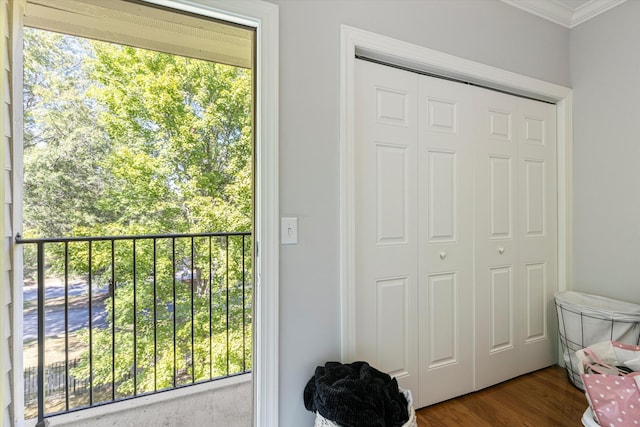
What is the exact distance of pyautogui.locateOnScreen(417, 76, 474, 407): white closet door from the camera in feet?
5.44

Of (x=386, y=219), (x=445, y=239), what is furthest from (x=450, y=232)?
(x=386, y=219)

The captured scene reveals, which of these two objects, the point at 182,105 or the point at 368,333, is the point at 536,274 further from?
the point at 182,105

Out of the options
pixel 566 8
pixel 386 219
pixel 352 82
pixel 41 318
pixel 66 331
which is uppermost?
pixel 566 8

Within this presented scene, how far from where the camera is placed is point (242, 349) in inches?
102

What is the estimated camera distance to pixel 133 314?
218 centimetres

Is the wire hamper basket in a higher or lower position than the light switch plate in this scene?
lower

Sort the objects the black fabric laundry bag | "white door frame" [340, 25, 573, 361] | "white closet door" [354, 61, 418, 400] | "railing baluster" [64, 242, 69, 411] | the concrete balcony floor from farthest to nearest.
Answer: "railing baluster" [64, 242, 69, 411] → the concrete balcony floor → "white closet door" [354, 61, 418, 400] → "white door frame" [340, 25, 573, 361] → the black fabric laundry bag

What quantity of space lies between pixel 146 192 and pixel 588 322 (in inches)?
132

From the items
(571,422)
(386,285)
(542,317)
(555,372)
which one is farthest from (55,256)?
(555,372)

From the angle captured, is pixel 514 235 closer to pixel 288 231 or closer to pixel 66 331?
pixel 288 231

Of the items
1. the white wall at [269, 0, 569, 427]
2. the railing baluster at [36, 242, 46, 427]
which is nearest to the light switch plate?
the white wall at [269, 0, 569, 427]

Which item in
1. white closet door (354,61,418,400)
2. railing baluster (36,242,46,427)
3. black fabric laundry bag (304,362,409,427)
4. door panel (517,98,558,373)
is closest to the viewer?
black fabric laundry bag (304,362,409,427)

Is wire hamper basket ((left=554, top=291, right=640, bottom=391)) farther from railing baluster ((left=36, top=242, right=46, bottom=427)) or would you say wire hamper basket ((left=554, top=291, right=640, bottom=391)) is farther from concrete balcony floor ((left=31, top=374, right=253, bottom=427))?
railing baluster ((left=36, top=242, right=46, bottom=427))

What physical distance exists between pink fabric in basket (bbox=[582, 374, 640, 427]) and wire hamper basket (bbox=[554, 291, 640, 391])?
820 millimetres
